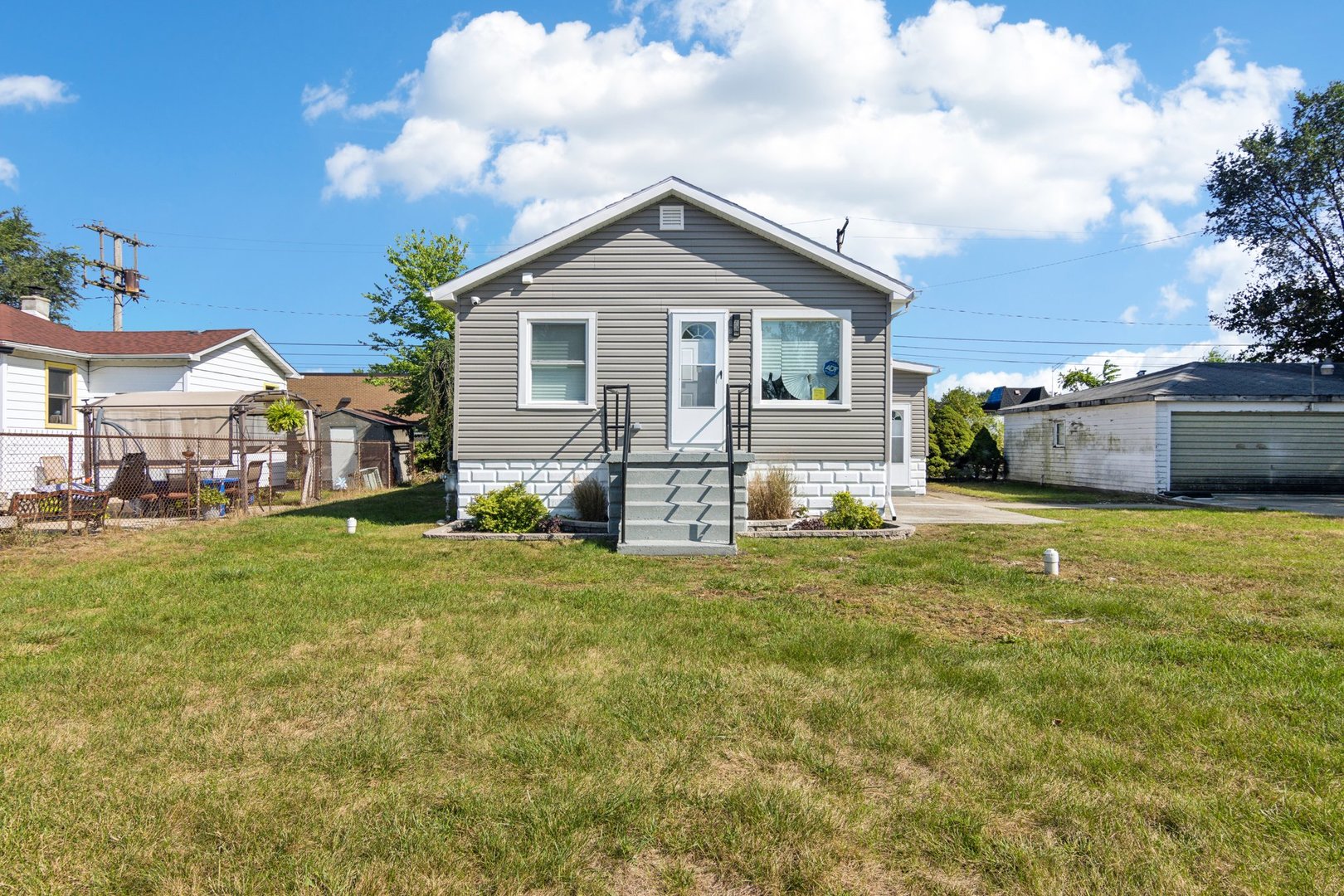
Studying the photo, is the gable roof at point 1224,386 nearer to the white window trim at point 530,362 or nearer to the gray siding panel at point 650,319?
the gray siding panel at point 650,319

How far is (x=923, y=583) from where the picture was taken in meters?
6.53

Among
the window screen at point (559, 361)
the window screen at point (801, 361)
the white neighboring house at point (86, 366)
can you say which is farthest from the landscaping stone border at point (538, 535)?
the white neighboring house at point (86, 366)

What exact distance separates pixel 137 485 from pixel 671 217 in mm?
9895

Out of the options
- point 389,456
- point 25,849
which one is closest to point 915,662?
point 25,849

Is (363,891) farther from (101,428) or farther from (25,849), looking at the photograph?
(101,428)

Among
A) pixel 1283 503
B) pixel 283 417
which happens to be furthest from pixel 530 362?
pixel 1283 503

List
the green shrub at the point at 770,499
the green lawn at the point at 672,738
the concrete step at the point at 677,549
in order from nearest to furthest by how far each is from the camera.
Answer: the green lawn at the point at 672,738
the concrete step at the point at 677,549
the green shrub at the point at 770,499

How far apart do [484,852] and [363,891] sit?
0.36 m

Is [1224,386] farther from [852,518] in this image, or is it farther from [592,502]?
[592,502]

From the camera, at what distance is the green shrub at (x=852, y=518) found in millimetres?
9750

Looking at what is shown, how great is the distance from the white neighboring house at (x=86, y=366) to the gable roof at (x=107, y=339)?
0.06ft

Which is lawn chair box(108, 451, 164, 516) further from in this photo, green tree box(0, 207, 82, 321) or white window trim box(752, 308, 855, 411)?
green tree box(0, 207, 82, 321)

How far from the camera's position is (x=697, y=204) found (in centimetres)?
1063

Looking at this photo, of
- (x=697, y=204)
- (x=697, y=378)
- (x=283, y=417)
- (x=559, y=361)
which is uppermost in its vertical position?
(x=697, y=204)
